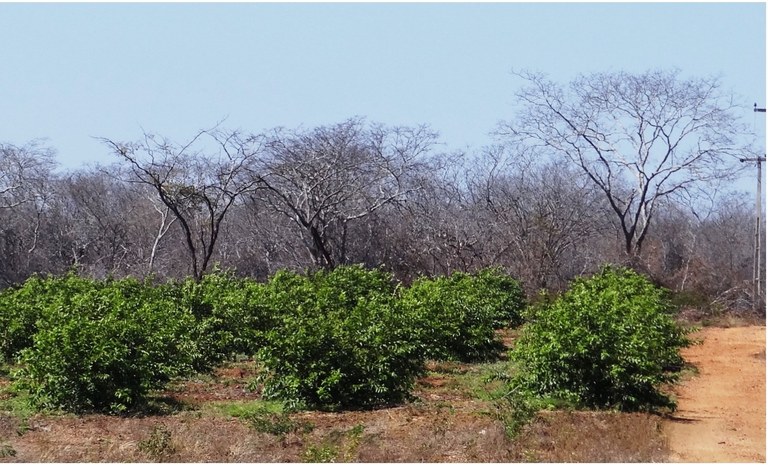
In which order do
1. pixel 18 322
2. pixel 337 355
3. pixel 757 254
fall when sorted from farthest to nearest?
1. pixel 757 254
2. pixel 18 322
3. pixel 337 355

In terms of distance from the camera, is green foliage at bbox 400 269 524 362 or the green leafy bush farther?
green foliage at bbox 400 269 524 362

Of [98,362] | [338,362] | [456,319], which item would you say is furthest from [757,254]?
[98,362]

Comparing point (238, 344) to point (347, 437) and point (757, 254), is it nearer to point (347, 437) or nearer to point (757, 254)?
point (347, 437)

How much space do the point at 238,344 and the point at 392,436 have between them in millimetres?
6421

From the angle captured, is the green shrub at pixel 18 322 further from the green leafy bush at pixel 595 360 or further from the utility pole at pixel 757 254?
the utility pole at pixel 757 254

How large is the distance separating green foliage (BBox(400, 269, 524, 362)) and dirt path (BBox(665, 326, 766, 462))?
10.8 feet

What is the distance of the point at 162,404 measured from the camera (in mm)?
10953

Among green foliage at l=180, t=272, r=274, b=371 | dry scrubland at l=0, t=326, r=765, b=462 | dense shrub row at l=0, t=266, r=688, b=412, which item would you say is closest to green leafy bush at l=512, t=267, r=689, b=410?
dense shrub row at l=0, t=266, r=688, b=412

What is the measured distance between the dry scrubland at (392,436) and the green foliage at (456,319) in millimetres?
2134

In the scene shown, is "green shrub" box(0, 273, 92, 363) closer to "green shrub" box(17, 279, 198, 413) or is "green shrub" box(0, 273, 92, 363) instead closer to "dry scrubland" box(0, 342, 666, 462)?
"green shrub" box(17, 279, 198, 413)

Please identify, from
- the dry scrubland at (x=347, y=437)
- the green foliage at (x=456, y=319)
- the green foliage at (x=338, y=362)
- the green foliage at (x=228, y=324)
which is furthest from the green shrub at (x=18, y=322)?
the green foliage at (x=456, y=319)

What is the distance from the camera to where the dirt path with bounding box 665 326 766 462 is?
895 cm

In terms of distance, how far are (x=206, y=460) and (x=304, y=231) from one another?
25.6 m

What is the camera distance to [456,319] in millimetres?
15047
